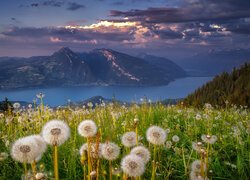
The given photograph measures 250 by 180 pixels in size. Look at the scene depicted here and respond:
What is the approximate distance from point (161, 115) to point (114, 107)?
1563mm

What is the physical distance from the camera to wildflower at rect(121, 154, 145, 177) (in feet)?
10.3

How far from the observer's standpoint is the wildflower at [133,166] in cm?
314

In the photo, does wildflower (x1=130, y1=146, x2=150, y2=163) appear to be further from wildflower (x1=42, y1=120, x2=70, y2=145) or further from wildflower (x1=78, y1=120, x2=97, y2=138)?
wildflower (x1=42, y1=120, x2=70, y2=145)

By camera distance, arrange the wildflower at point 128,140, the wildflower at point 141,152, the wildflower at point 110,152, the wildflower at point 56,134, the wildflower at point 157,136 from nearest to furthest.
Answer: the wildflower at point 56,134, the wildflower at point 141,152, the wildflower at point 110,152, the wildflower at point 157,136, the wildflower at point 128,140

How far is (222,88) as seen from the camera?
60.7 m

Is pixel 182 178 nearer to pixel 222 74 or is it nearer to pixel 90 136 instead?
pixel 90 136

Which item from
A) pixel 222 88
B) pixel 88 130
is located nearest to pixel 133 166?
pixel 88 130

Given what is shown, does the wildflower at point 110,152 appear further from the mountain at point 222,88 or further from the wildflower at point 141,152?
the mountain at point 222,88

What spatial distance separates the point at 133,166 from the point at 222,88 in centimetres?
5944

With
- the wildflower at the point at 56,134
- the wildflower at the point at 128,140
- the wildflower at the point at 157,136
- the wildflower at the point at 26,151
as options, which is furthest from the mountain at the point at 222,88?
the wildflower at the point at 26,151

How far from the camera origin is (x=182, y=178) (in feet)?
19.0

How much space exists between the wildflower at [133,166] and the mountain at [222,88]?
49.0m

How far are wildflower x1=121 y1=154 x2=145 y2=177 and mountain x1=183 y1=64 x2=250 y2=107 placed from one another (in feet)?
161

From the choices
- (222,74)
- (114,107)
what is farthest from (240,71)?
(114,107)
